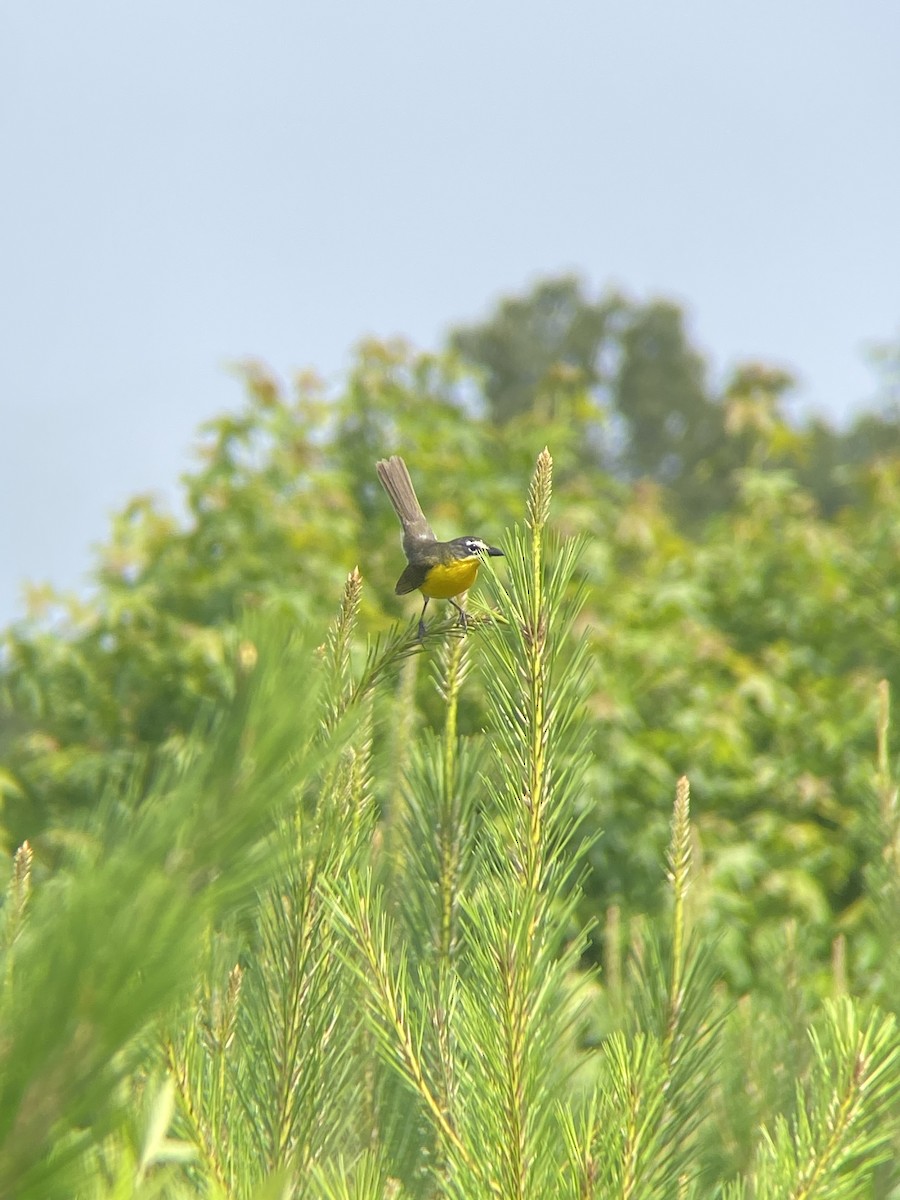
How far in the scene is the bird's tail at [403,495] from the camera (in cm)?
227

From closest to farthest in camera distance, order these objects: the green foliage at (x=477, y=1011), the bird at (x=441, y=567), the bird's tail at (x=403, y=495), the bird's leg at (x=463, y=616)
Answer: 1. the green foliage at (x=477, y=1011)
2. the bird's leg at (x=463, y=616)
3. the bird at (x=441, y=567)
4. the bird's tail at (x=403, y=495)

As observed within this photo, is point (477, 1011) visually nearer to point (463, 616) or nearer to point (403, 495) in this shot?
point (463, 616)

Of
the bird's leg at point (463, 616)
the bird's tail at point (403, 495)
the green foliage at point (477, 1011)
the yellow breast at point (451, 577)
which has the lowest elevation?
the green foliage at point (477, 1011)

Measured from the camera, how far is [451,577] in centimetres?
195

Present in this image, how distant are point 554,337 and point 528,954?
24.2 metres

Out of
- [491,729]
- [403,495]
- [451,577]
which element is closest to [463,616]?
[491,729]

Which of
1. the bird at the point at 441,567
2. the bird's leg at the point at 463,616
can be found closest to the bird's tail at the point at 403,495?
the bird at the point at 441,567

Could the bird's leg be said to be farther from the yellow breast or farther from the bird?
the yellow breast

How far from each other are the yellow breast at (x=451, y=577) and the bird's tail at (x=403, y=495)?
0.28 metres

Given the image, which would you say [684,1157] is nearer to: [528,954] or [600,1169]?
[600,1169]

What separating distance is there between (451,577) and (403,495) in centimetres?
50

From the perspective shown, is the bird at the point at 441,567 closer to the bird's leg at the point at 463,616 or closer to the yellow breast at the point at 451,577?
the yellow breast at the point at 451,577

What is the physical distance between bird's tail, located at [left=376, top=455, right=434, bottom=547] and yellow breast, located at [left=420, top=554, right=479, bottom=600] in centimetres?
28

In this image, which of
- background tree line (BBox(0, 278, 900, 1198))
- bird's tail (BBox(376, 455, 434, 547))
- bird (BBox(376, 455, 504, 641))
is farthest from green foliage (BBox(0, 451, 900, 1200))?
bird's tail (BBox(376, 455, 434, 547))
